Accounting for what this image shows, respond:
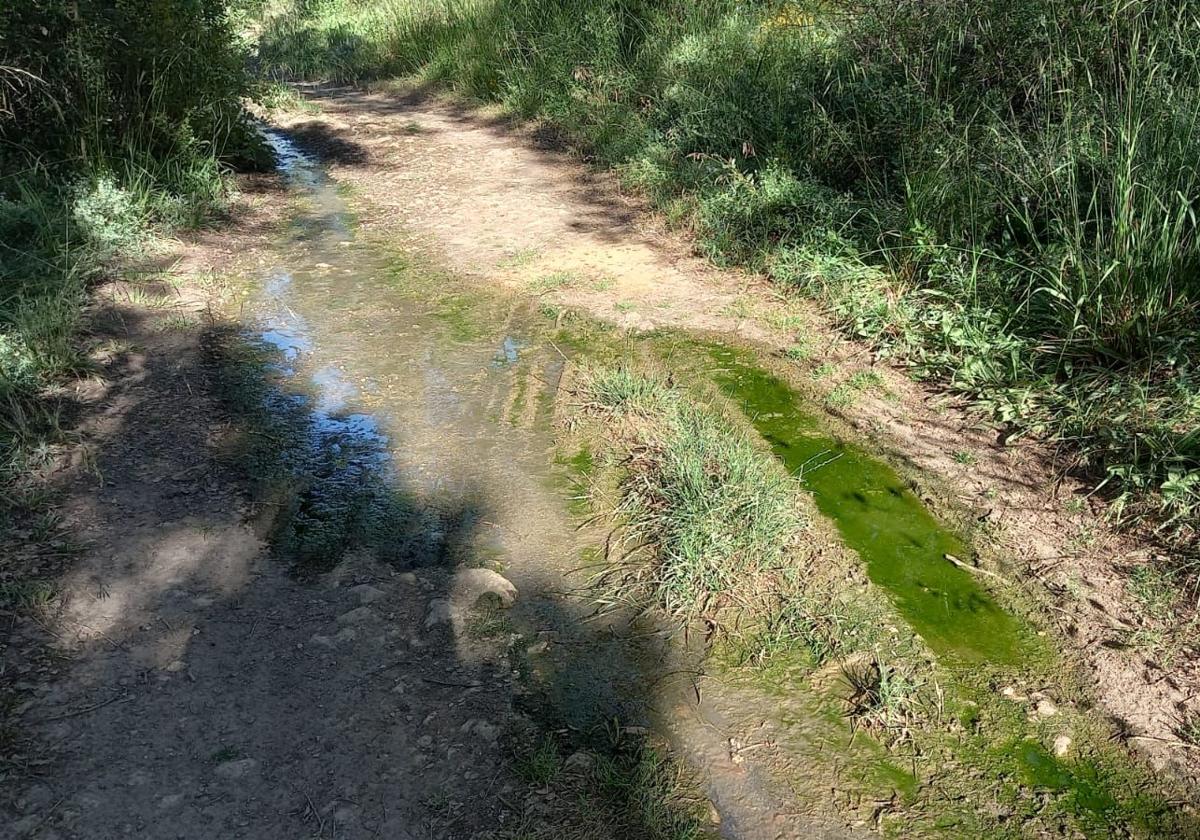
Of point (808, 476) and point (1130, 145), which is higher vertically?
point (1130, 145)

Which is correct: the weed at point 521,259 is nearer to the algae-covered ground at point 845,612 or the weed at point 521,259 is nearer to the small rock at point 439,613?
the algae-covered ground at point 845,612

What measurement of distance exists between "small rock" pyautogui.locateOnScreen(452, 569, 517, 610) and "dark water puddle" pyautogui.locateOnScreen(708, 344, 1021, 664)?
3.86ft

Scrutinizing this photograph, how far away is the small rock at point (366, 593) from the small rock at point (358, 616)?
1.7 inches

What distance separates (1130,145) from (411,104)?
887cm

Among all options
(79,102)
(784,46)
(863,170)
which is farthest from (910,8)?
(79,102)

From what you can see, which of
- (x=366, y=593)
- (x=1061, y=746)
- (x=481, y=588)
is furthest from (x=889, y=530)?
(x=366, y=593)

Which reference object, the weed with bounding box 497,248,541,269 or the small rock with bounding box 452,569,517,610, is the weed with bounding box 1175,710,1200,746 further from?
the weed with bounding box 497,248,541,269

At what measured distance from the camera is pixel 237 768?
2377 mm

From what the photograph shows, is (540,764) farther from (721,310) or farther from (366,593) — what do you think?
(721,310)

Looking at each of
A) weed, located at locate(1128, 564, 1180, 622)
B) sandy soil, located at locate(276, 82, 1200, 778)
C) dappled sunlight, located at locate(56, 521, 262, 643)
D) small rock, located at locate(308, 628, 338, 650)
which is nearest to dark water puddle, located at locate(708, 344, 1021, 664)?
sandy soil, located at locate(276, 82, 1200, 778)

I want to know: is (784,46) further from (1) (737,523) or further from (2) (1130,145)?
(1) (737,523)

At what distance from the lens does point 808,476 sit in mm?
3650

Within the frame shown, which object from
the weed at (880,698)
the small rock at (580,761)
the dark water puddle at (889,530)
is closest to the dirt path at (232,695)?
the small rock at (580,761)

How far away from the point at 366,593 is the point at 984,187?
355cm
